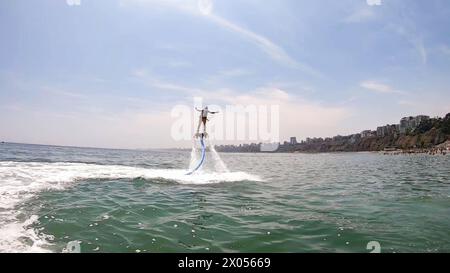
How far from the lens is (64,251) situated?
778cm

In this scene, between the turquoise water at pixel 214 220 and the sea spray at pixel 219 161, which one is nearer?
the turquoise water at pixel 214 220

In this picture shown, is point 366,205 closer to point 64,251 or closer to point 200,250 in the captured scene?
point 200,250

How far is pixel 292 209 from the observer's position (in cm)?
1360

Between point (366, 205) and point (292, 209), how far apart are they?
13.5 ft

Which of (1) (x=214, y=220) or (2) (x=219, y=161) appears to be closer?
(1) (x=214, y=220)

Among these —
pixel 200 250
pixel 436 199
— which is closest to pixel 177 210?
pixel 200 250

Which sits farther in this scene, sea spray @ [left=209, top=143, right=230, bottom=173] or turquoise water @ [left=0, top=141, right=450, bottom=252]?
sea spray @ [left=209, top=143, right=230, bottom=173]
